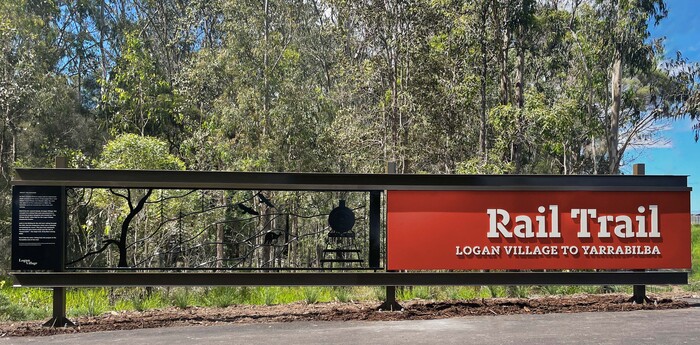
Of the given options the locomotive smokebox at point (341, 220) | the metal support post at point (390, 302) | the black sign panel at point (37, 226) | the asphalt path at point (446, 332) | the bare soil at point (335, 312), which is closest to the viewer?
the asphalt path at point (446, 332)

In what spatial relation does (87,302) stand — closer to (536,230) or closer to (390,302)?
(390,302)

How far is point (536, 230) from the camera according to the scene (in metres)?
10.6

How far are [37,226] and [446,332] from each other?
6.02m

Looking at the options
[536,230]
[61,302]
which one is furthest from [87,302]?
[536,230]

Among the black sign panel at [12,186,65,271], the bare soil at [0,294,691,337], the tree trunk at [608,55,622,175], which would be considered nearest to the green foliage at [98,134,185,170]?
the bare soil at [0,294,691,337]

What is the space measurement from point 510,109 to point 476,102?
3611 millimetres

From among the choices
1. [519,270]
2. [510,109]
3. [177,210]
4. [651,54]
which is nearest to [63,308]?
[177,210]

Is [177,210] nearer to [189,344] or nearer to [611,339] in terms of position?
[189,344]

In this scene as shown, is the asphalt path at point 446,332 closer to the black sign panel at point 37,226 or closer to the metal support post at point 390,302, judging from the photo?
the metal support post at point 390,302

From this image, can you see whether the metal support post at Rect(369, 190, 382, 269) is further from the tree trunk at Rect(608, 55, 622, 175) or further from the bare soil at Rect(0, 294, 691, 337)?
the tree trunk at Rect(608, 55, 622, 175)

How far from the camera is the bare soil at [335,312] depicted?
31.3 feet

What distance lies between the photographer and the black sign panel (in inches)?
381

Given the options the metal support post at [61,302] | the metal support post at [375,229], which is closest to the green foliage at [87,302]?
the metal support post at [61,302]

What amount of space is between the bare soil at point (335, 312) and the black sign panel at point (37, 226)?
93 centimetres
